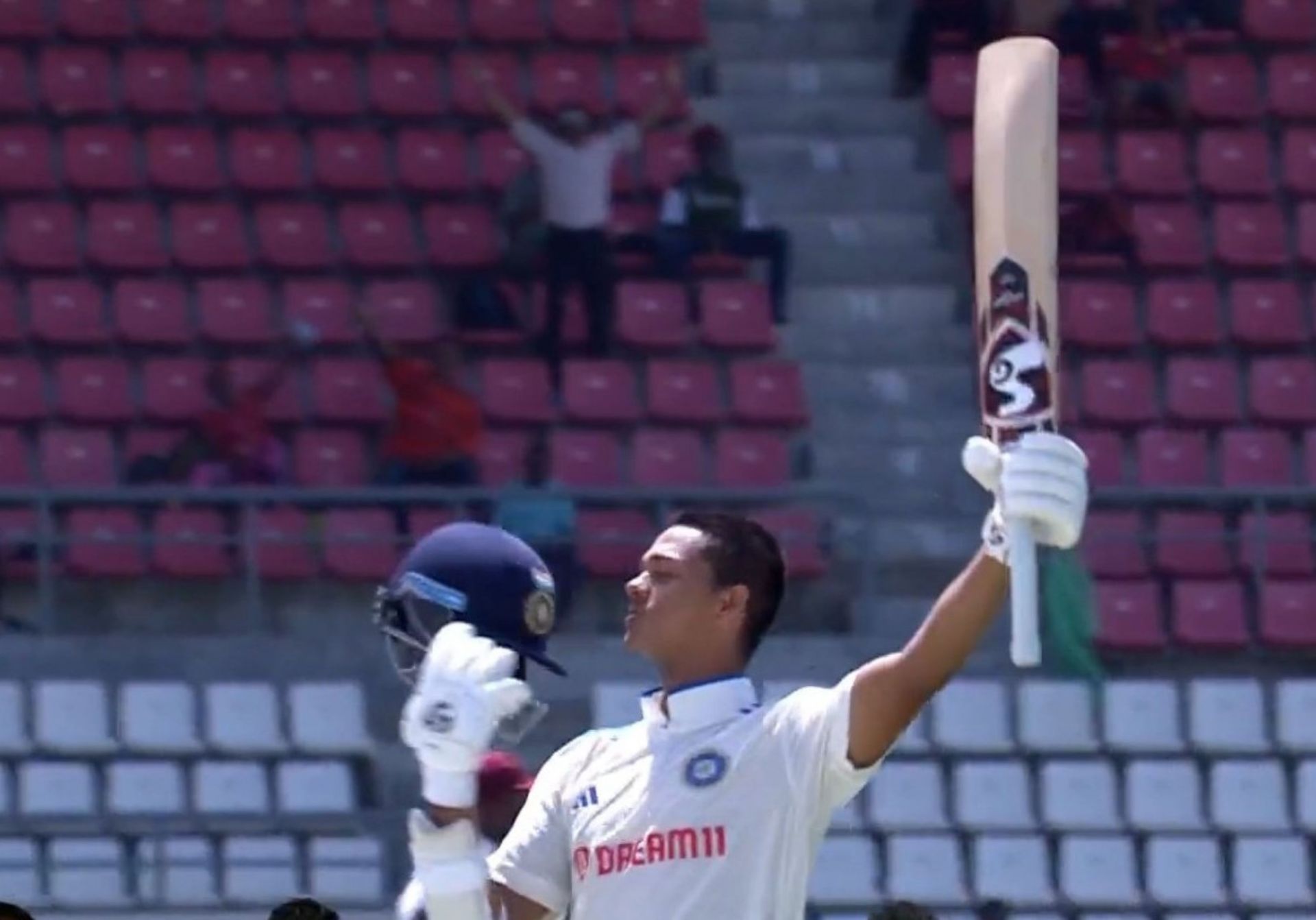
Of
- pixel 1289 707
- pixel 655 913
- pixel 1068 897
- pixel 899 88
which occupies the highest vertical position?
pixel 899 88

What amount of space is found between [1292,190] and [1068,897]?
3.89m

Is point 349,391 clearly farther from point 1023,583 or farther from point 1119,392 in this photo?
point 1023,583

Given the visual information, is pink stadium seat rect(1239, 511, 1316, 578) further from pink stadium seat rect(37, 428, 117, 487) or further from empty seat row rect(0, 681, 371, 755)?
pink stadium seat rect(37, 428, 117, 487)

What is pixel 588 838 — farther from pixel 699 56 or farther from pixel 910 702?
pixel 699 56

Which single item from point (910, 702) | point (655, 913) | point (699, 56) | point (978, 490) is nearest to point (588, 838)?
point (655, 913)

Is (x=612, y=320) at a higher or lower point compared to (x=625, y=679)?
higher

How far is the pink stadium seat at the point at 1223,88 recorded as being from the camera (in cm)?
1313

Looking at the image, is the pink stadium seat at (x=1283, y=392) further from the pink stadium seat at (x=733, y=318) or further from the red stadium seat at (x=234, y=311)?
the red stadium seat at (x=234, y=311)

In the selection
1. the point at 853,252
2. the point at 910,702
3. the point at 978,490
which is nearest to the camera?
the point at 910,702

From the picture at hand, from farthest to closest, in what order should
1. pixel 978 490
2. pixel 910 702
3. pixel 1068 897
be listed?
1. pixel 978 490
2. pixel 1068 897
3. pixel 910 702

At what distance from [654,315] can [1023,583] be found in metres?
8.68

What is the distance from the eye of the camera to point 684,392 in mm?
11812

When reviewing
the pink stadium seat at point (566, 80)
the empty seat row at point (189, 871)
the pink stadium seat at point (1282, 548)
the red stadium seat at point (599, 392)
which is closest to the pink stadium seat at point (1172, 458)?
the pink stadium seat at point (1282, 548)

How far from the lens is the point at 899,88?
13281 mm
